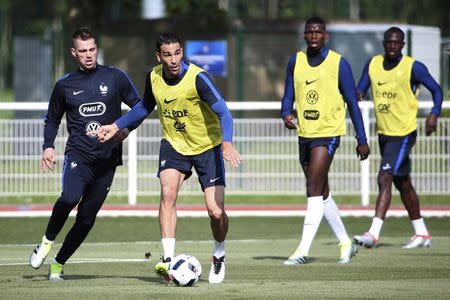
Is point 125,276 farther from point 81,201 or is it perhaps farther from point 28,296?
point 28,296

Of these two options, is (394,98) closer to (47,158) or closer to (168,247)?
(168,247)

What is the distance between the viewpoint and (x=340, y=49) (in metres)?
27.1

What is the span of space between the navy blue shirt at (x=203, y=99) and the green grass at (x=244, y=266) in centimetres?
132

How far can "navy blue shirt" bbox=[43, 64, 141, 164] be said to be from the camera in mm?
12094

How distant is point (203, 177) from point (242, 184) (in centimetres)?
911

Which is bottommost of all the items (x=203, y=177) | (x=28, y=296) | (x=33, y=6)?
(x=28, y=296)

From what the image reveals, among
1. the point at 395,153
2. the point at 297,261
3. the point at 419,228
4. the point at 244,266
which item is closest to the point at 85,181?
the point at 244,266

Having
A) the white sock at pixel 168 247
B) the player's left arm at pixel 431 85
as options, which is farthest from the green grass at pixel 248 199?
the white sock at pixel 168 247

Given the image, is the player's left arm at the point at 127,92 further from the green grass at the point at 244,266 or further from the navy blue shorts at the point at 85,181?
the green grass at the point at 244,266

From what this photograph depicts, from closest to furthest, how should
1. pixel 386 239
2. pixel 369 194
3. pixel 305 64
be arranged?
pixel 305 64
pixel 386 239
pixel 369 194

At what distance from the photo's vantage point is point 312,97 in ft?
44.7

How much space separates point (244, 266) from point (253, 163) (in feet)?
24.8

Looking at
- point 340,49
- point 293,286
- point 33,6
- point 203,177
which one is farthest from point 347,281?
point 33,6

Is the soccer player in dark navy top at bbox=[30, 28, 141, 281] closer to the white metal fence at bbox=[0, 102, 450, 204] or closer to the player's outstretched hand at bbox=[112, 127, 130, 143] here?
the player's outstretched hand at bbox=[112, 127, 130, 143]
